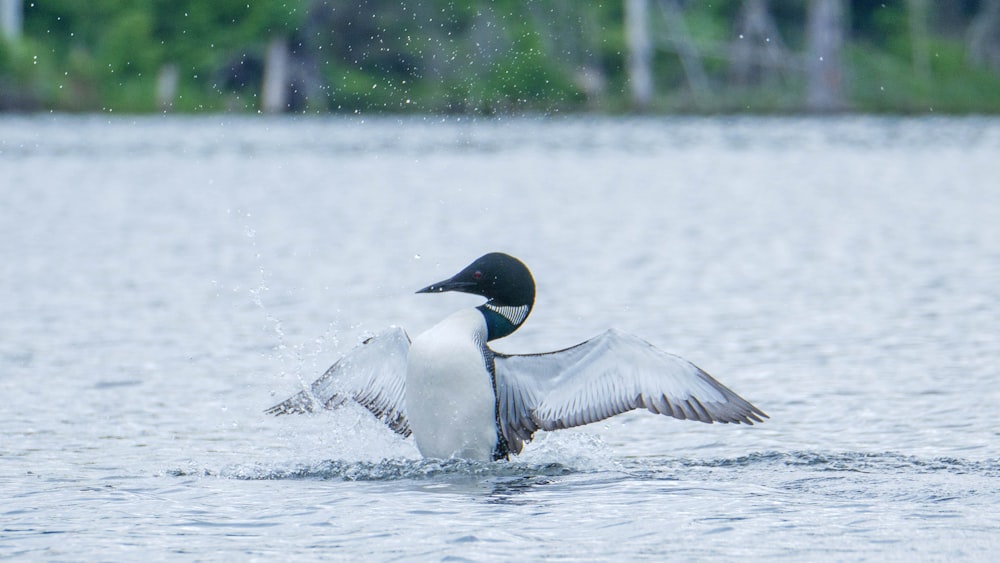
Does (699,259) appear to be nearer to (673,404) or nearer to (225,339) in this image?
(225,339)

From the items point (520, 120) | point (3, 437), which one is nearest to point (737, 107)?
point (520, 120)

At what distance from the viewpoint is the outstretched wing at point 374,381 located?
25.4 feet

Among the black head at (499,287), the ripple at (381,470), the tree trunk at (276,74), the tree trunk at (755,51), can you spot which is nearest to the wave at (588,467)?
the ripple at (381,470)

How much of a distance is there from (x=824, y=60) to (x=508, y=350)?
42.5m

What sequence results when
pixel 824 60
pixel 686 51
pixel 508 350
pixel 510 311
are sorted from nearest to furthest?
pixel 510 311 → pixel 508 350 → pixel 824 60 → pixel 686 51

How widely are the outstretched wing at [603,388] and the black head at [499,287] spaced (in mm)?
195

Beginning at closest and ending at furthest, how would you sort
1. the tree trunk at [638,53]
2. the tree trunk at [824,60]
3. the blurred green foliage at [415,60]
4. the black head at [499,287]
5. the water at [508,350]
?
the water at [508,350]
the black head at [499,287]
the tree trunk at [824,60]
the tree trunk at [638,53]
the blurred green foliage at [415,60]

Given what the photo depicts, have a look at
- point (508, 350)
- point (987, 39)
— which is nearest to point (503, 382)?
point (508, 350)

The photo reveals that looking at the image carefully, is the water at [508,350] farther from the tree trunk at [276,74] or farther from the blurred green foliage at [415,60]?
the tree trunk at [276,74]

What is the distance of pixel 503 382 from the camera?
7500mm

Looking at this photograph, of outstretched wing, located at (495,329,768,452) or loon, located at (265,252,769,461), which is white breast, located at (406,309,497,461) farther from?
outstretched wing, located at (495,329,768,452)

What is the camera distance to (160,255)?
1747 cm

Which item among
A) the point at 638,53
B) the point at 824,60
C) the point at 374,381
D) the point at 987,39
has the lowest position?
the point at 374,381

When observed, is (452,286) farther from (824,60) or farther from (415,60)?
(415,60)
